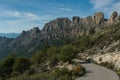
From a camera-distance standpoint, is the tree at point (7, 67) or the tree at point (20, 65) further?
the tree at point (7, 67)

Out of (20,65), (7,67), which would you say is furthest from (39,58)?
(7,67)

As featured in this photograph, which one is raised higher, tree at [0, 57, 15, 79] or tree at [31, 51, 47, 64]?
tree at [31, 51, 47, 64]

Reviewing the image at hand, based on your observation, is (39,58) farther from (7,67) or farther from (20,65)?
(7,67)

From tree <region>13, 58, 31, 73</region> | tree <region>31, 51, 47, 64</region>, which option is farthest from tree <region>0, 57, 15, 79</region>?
tree <region>31, 51, 47, 64</region>

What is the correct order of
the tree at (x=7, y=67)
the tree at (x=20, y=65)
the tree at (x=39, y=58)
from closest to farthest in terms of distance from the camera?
the tree at (x=20, y=65)
the tree at (x=7, y=67)
the tree at (x=39, y=58)

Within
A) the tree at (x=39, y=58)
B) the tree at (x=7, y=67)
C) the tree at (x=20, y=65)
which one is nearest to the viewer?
the tree at (x=20, y=65)

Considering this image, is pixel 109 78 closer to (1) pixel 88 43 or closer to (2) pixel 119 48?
(2) pixel 119 48

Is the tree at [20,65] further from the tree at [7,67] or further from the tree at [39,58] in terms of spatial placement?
the tree at [39,58]

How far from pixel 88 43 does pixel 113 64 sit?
138 ft

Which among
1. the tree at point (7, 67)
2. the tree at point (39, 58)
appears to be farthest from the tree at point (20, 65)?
the tree at point (39, 58)

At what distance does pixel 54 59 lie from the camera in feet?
203

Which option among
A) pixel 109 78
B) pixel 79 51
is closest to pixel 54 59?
pixel 79 51

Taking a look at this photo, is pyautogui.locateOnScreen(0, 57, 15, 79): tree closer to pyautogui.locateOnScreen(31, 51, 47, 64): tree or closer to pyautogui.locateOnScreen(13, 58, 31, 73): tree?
pyautogui.locateOnScreen(13, 58, 31, 73): tree

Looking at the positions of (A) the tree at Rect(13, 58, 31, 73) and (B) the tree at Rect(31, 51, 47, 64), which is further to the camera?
(B) the tree at Rect(31, 51, 47, 64)
